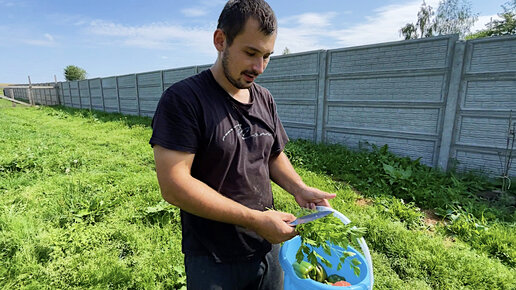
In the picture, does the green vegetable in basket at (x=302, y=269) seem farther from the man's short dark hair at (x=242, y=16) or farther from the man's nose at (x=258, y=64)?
the man's short dark hair at (x=242, y=16)

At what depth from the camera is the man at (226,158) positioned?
1099mm

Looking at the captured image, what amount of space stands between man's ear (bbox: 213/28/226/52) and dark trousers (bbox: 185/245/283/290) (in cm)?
100

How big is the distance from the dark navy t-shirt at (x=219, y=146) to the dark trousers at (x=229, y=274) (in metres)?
0.04

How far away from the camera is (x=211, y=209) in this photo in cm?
112

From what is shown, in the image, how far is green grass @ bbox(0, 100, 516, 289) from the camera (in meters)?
2.53

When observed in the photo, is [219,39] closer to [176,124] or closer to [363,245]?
[176,124]

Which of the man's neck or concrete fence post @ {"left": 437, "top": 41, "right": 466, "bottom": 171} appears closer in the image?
the man's neck

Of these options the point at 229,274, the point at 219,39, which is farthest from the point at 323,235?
the point at 219,39

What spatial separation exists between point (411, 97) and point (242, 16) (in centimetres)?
527

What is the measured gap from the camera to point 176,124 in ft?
3.57

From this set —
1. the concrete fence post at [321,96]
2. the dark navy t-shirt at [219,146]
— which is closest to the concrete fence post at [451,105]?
the concrete fence post at [321,96]

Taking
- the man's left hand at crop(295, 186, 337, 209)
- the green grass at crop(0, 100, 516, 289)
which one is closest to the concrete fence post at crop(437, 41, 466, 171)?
Result: the green grass at crop(0, 100, 516, 289)

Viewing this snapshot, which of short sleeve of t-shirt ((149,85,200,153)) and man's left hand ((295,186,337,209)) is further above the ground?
short sleeve of t-shirt ((149,85,200,153))

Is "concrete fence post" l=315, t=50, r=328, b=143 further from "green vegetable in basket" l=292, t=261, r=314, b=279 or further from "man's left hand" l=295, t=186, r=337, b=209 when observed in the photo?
"green vegetable in basket" l=292, t=261, r=314, b=279
